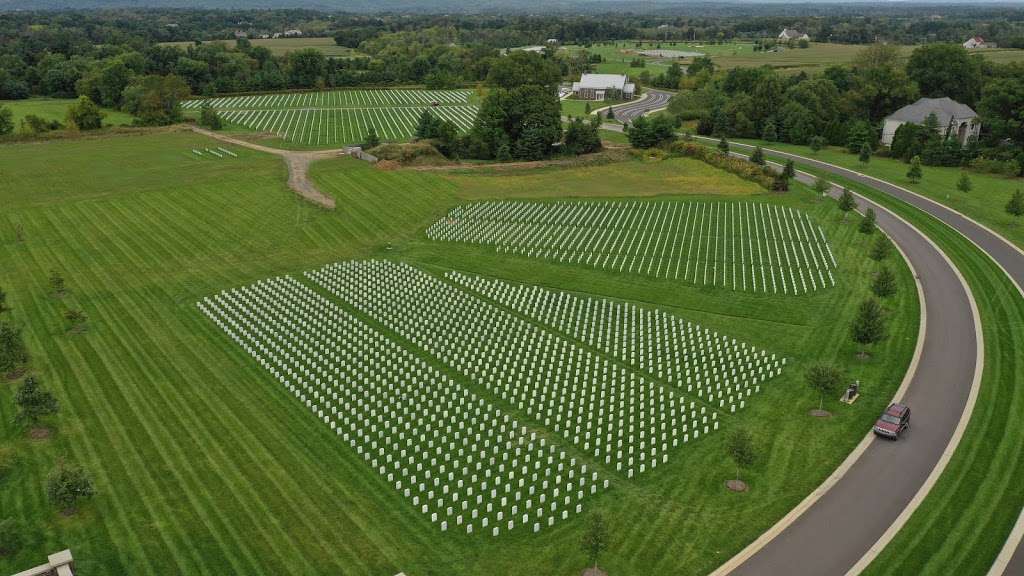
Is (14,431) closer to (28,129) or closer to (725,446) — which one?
(725,446)

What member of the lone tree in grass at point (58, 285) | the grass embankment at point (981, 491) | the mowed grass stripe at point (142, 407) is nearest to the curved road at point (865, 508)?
the grass embankment at point (981, 491)

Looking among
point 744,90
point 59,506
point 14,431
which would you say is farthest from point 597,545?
point 744,90

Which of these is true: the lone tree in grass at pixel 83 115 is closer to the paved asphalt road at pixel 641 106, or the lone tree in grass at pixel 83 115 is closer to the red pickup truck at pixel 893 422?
the paved asphalt road at pixel 641 106

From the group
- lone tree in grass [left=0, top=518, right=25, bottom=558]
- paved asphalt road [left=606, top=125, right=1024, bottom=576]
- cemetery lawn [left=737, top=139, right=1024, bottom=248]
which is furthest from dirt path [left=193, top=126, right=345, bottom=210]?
cemetery lawn [left=737, top=139, right=1024, bottom=248]

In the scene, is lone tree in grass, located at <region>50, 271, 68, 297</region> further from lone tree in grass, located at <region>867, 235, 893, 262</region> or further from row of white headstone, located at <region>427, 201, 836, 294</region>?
lone tree in grass, located at <region>867, 235, 893, 262</region>

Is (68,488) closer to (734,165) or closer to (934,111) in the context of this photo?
(734,165)

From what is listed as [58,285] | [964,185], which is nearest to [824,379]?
[58,285]
